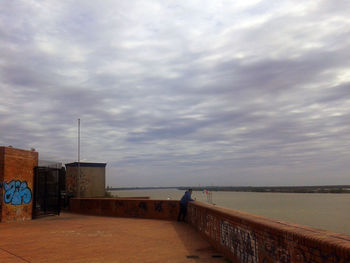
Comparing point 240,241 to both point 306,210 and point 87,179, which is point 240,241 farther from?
point 306,210

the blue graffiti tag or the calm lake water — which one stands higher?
the blue graffiti tag

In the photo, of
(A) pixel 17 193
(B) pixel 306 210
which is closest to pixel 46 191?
(A) pixel 17 193

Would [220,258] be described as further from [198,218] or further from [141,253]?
[198,218]

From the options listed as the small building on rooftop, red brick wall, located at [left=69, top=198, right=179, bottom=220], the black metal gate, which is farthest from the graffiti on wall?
the small building on rooftop

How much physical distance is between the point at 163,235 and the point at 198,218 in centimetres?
136

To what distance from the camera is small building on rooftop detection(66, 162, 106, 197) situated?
1045 inches

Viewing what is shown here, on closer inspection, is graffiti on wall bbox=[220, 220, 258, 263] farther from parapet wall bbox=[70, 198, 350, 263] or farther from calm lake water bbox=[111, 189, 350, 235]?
calm lake water bbox=[111, 189, 350, 235]

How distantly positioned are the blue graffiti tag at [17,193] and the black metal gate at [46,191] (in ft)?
1.94

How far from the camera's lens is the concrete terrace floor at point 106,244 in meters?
8.24

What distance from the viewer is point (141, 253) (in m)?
8.78

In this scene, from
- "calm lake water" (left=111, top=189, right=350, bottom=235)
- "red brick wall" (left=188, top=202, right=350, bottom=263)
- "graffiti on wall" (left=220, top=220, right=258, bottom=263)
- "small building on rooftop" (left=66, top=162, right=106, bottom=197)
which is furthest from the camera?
"calm lake water" (left=111, top=189, right=350, bottom=235)

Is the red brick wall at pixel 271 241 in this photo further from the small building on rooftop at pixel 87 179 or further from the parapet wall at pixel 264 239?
the small building on rooftop at pixel 87 179

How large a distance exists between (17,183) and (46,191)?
114 inches

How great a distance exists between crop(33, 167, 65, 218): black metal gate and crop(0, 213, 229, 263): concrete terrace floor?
4384 mm
